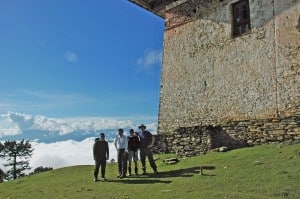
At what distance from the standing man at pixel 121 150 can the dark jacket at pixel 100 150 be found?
473 mm

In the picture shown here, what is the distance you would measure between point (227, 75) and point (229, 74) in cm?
13

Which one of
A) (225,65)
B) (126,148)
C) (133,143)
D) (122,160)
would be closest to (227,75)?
(225,65)

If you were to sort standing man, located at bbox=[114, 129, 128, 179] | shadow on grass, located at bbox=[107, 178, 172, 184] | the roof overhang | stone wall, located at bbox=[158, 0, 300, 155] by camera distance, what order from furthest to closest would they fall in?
1. the roof overhang
2. stone wall, located at bbox=[158, 0, 300, 155]
3. standing man, located at bbox=[114, 129, 128, 179]
4. shadow on grass, located at bbox=[107, 178, 172, 184]

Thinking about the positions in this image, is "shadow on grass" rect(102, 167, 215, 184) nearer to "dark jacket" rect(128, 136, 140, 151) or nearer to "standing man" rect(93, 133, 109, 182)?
"standing man" rect(93, 133, 109, 182)

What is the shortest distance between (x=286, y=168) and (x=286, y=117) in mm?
4743

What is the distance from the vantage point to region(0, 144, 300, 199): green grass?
9141 mm

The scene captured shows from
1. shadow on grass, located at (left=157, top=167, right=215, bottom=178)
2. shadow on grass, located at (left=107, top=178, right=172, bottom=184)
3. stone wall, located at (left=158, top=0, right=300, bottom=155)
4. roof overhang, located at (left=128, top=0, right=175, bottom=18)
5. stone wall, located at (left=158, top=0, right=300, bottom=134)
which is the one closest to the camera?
shadow on grass, located at (left=107, top=178, right=172, bottom=184)

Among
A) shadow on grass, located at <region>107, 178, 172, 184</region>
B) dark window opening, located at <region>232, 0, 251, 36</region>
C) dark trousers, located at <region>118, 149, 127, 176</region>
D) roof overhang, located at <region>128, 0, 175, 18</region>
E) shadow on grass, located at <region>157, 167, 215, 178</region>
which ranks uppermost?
roof overhang, located at <region>128, 0, 175, 18</region>

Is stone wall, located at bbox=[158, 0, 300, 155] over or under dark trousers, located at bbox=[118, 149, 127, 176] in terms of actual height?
over

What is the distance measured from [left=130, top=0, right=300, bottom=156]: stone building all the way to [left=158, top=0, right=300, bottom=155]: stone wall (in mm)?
43

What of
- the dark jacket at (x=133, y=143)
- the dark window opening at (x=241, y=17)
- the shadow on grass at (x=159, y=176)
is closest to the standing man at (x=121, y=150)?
the dark jacket at (x=133, y=143)

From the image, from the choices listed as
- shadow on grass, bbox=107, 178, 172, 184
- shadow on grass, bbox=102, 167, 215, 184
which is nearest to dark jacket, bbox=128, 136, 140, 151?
shadow on grass, bbox=102, 167, 215, 184

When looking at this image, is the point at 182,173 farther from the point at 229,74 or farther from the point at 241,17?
the point at 241,17

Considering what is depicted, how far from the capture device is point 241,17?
18344mm
